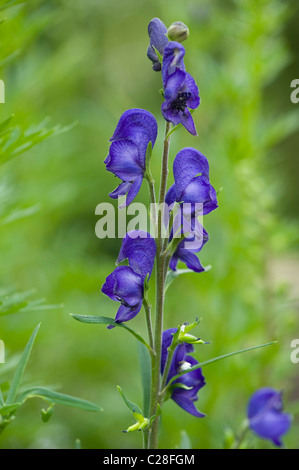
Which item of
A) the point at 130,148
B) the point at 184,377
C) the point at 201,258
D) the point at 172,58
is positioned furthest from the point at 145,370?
the point at 201,258

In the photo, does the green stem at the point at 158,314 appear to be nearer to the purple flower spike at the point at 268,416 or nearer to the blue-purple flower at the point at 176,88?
the blue-purple flower at the point at 176,88

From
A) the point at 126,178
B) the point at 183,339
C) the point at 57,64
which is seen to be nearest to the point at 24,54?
the point at 57,64

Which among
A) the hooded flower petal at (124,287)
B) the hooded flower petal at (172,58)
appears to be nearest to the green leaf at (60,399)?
the hooded flower petal at (124,287)

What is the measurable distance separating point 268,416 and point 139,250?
490mm

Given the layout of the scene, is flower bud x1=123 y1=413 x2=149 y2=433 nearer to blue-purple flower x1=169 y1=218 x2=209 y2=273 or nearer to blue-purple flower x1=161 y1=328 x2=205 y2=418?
blue-purple flower x1=161 y1=328 x2=205 y2=418

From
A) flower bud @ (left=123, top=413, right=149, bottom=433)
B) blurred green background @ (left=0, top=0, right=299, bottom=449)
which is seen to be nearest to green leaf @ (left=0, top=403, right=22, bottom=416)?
flower bud @ (left=123, top=413, right=149, bottom=433)

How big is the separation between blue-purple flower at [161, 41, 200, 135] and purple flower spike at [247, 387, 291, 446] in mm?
561

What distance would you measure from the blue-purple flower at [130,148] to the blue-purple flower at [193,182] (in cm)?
5

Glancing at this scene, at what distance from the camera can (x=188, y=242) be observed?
2.35 feet

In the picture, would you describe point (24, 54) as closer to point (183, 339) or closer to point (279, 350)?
point (279, 350)

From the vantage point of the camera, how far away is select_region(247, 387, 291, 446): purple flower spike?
99cm

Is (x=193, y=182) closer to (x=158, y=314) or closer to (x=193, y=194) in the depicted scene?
(x=193, y=194)

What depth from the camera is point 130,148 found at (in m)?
0.69

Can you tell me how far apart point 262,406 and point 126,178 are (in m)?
0.53
